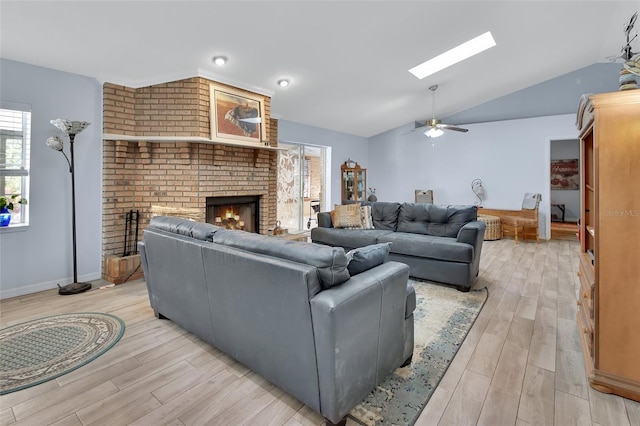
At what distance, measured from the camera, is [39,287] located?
11.3 feet

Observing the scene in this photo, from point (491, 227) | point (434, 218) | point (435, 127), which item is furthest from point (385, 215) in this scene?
point (491, 227)

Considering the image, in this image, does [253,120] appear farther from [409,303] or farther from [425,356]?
[425,356]

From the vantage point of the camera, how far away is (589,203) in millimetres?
2438

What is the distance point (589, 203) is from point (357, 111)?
4.62m

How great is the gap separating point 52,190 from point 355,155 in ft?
20.5

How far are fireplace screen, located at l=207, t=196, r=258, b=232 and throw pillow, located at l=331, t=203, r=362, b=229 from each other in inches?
55.6

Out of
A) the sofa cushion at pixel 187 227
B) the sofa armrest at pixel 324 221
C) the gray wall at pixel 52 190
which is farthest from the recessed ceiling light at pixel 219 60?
the sofa armrest at pixel 324 221

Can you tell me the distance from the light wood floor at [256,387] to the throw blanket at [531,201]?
395 centimetres

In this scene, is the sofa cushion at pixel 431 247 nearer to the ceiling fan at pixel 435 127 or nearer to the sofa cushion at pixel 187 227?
the ceiling fan at pixel 435 127

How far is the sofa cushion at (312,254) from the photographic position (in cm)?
155

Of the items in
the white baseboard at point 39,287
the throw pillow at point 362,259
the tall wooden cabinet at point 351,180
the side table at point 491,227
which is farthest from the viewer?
the tall wooden cabinet at point 351,180

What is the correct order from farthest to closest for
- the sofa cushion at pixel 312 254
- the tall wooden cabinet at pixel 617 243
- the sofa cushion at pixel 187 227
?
the sofa cushion at pixel 187 227
the tall wooden cabinet at pixel 617 243
the sofa cushion at pixel 312 254

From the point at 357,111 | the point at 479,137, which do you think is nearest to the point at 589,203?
the point at 357,111

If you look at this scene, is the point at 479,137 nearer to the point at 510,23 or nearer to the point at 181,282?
the point at 510,23
